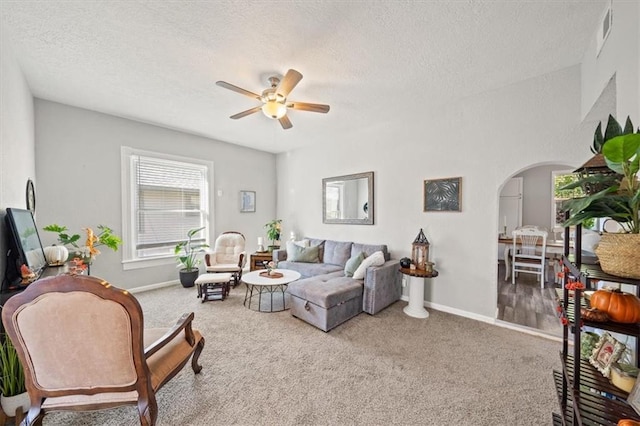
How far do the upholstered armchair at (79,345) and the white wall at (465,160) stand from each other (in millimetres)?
3326

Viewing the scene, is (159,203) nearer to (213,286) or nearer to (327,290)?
(213,286)

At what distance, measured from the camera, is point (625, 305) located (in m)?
0.93

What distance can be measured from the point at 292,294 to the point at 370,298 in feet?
3.29

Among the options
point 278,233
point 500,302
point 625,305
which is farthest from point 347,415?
point 278,233

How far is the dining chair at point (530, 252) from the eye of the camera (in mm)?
4195

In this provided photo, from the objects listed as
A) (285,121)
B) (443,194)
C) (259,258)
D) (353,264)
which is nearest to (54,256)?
(285,121)

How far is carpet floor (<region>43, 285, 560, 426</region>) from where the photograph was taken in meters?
1.64

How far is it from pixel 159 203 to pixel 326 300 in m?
3.46

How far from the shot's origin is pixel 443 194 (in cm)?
331

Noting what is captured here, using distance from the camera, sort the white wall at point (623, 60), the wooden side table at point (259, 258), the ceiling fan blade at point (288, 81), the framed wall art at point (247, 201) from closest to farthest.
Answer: the white wall at point (623, 60) < the ceiling fan blade at point (288, 81) < the wooden side table at point (259, 258) < the framed wall art at point (247, 201)

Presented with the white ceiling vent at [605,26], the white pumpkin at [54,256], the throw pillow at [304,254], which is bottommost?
the throw pillow at [304,254]

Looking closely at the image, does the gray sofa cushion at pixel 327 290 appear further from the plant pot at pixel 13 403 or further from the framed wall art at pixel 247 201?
the framed wall art at pixel 247 201

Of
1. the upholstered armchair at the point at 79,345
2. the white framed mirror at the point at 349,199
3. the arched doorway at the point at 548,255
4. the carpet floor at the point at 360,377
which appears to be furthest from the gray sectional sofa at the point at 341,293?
the upholstered armchair at the point at 79,345

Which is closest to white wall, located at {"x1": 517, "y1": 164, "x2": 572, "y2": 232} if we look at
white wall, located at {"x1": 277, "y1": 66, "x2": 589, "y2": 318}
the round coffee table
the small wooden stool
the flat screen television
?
Result: white wall, located at {"x1": 277, "y1": 66, "x2": 589, "y2": 318}
